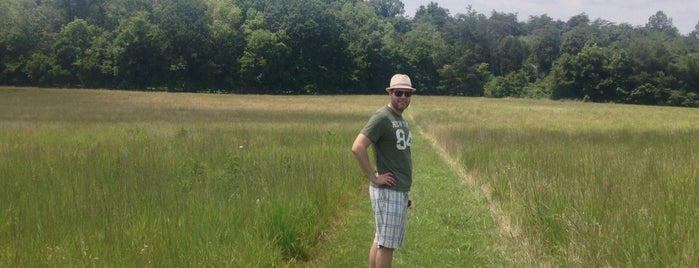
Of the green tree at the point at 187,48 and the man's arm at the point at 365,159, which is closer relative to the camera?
the man's arm at the point at 365,159

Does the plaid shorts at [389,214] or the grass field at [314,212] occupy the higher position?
the plaid shorts at [389,214]

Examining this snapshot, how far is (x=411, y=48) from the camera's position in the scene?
105000mm

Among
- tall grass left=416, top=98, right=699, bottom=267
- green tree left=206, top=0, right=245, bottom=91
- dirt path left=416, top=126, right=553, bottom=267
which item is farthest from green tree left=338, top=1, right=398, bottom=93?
dirt path left=416, top=126, right=553, bottom=267

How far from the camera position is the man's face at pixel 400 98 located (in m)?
5.32

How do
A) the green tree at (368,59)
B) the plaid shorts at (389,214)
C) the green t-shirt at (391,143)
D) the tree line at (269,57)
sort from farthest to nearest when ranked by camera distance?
1. the green tree at (368,59)
2. the tree line at (269,57)
3. the plaid shorts at (389,214)
4. the green t-shirt at (391,143)

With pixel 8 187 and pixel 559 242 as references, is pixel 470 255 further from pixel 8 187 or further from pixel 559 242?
pixel 8 187

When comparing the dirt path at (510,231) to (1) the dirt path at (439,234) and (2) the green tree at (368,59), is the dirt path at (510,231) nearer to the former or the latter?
(1) the dirt path at (439,234)

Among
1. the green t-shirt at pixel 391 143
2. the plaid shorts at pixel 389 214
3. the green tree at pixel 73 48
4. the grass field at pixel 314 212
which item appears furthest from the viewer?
the green tree at pixel 73 48

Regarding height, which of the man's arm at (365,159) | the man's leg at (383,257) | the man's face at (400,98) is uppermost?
the man's face at (400,98)

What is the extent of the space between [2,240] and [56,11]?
105677 millimetres

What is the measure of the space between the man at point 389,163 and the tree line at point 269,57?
265ft

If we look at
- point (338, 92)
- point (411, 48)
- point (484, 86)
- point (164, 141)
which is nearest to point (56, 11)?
point (338, 92)

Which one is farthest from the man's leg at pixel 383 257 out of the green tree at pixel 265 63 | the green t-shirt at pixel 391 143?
the green tree at pixel 265 63

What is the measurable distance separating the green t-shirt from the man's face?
0.07 m
